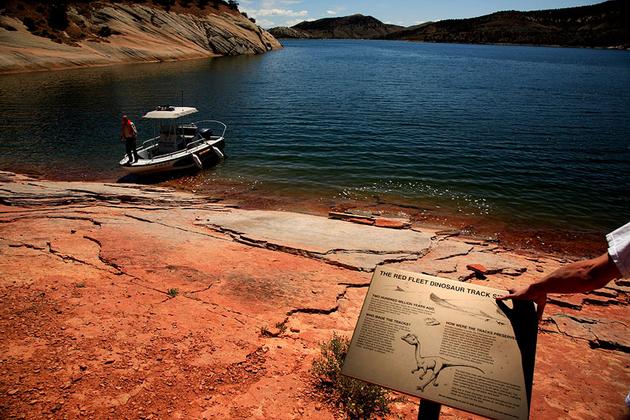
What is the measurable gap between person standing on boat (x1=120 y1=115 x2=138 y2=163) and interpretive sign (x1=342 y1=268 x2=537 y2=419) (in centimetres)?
1796

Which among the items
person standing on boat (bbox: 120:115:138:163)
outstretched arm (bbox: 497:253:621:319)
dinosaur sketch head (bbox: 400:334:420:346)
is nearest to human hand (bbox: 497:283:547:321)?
outstretched arm (bbox: 497:253:621:319)

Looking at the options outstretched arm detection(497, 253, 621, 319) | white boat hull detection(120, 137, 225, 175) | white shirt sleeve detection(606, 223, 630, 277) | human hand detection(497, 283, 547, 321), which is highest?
white shirt sleeve detection(606, 223, 630, 277)

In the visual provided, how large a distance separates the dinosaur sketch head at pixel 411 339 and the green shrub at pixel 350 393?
1.32m

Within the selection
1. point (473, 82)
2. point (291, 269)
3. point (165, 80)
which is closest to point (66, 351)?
point (291, 269)

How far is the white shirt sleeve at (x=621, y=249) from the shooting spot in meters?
3.12

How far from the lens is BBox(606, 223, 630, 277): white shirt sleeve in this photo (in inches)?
123

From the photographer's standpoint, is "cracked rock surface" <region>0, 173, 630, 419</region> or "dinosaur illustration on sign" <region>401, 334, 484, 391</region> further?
"cracked rock surface" <region>0, 173, 630, 419</region>

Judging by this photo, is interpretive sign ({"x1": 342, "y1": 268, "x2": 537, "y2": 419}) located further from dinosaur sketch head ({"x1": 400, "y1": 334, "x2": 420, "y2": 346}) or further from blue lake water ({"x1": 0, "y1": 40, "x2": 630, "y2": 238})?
blue lake water ({"x1": 0, "y1": 40, "x2": 630, "y2": 238})

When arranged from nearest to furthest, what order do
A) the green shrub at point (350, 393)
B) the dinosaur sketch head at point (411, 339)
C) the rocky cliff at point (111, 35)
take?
the dinosaur sketch head at point (411, 339) → the green shrub at point (350, 393) → the rocky cliff at point (111, 35)

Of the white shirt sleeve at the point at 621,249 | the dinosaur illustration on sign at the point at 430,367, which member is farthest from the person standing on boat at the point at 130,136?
the white shirt sleeve at the point at 621,249

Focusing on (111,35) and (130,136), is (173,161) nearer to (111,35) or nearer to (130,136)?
(130,136)

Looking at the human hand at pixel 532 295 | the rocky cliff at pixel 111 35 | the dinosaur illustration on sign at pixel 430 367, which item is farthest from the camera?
the rocky cliff at pixel 111 35

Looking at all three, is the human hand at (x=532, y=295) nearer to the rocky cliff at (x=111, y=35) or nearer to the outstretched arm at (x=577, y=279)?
the outstretched arm at (x=577, y=279)

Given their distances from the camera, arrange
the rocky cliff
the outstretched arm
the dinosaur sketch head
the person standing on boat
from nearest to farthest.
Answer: the outstretched arm
the dinosaur sketch head
the person standing on boat
the rocky cliff
